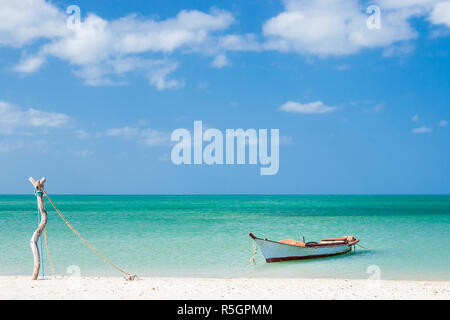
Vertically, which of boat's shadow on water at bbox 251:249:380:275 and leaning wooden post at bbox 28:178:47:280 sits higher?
leaning wooden post at bbox 28:178:47:280

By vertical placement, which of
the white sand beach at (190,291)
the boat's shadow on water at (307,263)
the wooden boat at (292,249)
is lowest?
the boat's shadow on water at (307,263)

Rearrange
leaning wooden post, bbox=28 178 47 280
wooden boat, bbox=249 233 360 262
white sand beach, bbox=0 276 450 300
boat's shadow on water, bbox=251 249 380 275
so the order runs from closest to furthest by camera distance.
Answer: white sand beach, bbox=0 276 450 300 → leaning wooden post, bbox=28 178 47 280 → boat's shadow on water, bbox=251 249 380 275 → wooden boat, bbox=249 233 360 262

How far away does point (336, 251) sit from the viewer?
20734 millimetres

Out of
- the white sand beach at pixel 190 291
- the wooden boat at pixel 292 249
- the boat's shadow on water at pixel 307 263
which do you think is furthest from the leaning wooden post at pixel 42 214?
the wooden boat at pixel 292 249

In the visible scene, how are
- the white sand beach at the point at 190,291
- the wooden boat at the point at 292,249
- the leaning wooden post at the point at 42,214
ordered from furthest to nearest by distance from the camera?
the wooden boat at the point at 292,249 < the leaning wooden post at the point at 42,214 < the white sand beach at the point at 190,291

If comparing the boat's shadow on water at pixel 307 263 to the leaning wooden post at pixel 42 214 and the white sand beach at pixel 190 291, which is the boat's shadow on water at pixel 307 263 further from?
the leaning wooden post at pixel 42 214

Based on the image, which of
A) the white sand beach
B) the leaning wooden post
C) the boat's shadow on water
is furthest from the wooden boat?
the leaning wooden post

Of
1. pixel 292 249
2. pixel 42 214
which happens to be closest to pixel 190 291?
pixel 42 214

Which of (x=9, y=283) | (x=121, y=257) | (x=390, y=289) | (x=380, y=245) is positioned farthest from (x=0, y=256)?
(x=380, y=245)

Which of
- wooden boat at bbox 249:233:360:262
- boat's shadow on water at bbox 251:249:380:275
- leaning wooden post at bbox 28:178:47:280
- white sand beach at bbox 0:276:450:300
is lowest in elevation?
boat's shadow on water at bbox 251:249:380:275

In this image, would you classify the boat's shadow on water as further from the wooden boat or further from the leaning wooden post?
the leaning wooden post

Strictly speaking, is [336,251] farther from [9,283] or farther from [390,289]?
[9,283]

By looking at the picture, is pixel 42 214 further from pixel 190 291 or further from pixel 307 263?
pixel 307 263
